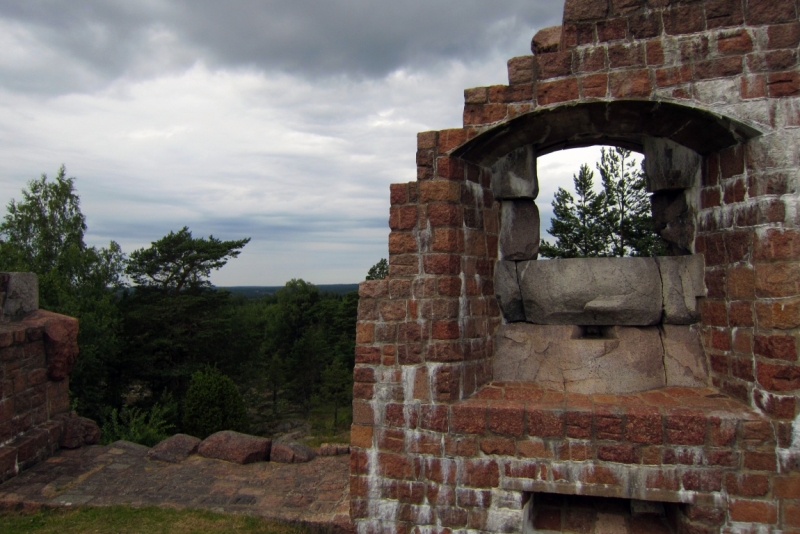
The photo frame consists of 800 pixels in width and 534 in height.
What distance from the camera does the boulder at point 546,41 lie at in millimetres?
3707

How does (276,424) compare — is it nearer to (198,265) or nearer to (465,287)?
(198,265)

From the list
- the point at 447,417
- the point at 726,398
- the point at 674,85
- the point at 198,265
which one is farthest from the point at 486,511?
the point at 198,265

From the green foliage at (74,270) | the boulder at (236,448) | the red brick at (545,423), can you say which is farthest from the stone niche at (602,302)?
the green foliage at (74,270)

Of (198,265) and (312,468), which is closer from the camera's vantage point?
(312,468)

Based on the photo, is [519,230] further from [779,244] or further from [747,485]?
[747,485]

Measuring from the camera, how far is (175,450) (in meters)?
6.57

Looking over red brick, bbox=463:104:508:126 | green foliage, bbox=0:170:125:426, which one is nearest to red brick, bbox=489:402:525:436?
red brick, bbox=463:104:508:126

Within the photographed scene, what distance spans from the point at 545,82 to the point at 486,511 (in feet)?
9.55

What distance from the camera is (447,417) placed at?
376 cm

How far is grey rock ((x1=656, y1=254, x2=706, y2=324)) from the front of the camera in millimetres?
3934

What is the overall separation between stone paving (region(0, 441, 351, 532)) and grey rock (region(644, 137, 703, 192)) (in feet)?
11.7

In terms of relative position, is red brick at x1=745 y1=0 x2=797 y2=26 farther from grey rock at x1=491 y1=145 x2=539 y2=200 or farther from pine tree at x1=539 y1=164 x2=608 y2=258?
pine tree at x1=539 y1=164 x2=608 y2=258

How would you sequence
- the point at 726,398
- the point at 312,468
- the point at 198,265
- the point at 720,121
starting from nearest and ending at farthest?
the point at 720,121 < the point at 726,398 < the point at 312,468 < the point at 198,265

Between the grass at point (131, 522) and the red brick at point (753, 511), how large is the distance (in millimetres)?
3120
